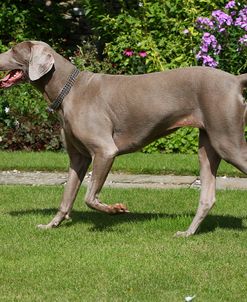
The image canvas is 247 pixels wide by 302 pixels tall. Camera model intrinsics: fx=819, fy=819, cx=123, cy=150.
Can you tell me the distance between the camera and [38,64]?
741 centimetres

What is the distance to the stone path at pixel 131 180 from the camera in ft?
32.9

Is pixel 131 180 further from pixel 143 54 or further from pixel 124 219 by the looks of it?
pixel 143 54

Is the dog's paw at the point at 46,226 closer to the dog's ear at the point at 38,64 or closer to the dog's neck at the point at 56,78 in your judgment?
the dog's neck at the point at 56,78

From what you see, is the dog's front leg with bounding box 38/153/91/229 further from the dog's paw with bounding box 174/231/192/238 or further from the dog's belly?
the dog's paw with bounding box 174/231/192/238

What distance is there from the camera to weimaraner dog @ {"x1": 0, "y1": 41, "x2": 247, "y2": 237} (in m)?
6.95

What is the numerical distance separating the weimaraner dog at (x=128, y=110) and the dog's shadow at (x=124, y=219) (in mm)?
312

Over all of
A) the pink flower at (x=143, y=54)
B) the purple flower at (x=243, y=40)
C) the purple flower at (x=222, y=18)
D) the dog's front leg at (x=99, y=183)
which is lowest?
the pink flower at (x=143, y=54)

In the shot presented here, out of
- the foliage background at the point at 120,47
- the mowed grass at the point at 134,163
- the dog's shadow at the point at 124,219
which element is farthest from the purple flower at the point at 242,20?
the dog's shadow at the point at 124,219

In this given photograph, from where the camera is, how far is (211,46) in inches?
504

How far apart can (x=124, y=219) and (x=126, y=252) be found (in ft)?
4.67

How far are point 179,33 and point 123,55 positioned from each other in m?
1.04

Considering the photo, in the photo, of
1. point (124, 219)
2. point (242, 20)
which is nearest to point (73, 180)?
point (124, 219)

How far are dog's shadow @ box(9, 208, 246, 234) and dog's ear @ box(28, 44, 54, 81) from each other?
4.79 feet

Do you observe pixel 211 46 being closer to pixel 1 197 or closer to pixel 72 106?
pixel 1 197
